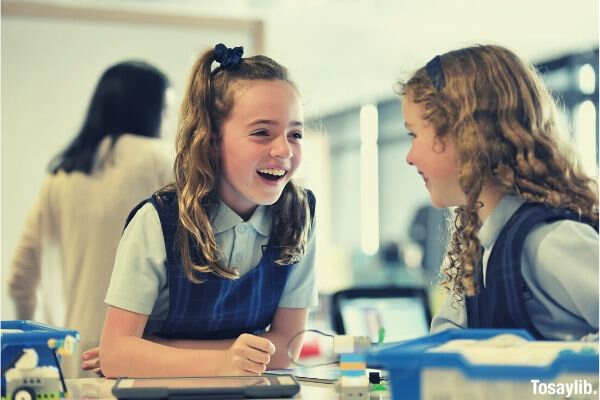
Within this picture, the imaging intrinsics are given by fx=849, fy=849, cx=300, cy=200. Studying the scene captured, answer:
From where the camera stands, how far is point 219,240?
145 centimetres

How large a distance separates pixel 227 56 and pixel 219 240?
0.32 metres

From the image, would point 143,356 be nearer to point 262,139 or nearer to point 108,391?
point 108,391

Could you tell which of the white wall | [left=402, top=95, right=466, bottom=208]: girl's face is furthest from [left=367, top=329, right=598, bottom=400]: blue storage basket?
the white wall

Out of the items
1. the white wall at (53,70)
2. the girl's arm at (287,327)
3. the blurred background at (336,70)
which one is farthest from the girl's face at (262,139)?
the white wall at (53,70)

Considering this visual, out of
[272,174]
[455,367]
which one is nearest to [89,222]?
[272,174]

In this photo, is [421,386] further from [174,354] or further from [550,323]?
[174,354]

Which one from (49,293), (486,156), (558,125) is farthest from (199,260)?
(49,293)

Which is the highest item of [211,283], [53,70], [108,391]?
[53,70]

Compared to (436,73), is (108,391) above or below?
below

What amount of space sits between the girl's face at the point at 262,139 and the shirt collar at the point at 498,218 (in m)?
0.35

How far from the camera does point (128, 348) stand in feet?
4.30

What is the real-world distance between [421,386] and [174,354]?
557 mm

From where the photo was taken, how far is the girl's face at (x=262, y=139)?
1403mm

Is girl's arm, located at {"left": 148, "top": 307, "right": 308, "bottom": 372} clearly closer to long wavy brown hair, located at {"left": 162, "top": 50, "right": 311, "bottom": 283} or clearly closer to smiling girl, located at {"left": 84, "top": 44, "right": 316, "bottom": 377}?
smiling girl, located at {"left": 84, "top": 44, "right": 316, "bottom": 377}
